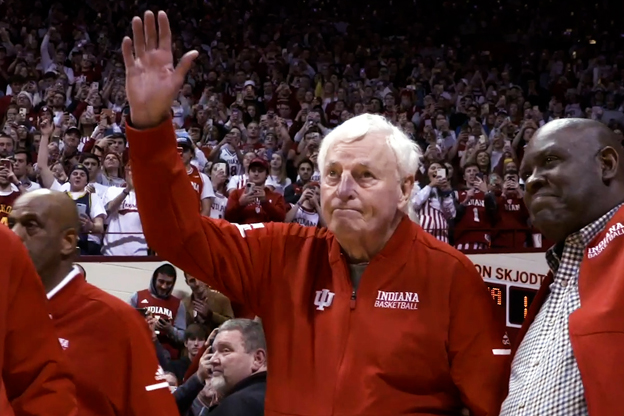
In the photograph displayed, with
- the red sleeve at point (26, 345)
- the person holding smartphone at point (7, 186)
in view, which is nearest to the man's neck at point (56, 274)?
the red sleeve at point (26, 345)

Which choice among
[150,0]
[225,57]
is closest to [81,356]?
[225,57]

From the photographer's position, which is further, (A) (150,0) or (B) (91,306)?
(A) (150,0)

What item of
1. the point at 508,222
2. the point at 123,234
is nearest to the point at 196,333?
the point at 123,234

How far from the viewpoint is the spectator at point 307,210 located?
7809mm

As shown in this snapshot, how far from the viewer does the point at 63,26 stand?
1477 cm

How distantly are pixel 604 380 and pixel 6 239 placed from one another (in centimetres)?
125

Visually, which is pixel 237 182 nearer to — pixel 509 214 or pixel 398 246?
pixel 509 214

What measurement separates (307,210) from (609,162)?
5873mm

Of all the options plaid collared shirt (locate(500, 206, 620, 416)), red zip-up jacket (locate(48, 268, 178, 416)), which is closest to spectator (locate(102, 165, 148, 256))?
red zip-up jacket (locate(48, 268, 178, 416))

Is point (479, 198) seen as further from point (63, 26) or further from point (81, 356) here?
point (63, 26)

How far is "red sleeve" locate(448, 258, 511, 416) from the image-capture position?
220 cm

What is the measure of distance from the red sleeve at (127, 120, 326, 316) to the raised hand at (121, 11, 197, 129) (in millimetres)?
36

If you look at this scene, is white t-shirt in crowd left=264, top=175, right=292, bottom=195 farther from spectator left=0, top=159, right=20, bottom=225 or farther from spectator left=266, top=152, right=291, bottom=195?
spectator left=0, top=159, right=20, bottom=225

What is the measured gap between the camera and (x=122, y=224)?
7.90m
